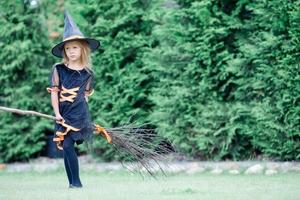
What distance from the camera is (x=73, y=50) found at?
7.95 metres

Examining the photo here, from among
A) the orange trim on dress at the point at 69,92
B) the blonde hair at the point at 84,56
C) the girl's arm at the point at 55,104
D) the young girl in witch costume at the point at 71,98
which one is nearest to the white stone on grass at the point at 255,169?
the young girl in witch costume at the point at 71,98

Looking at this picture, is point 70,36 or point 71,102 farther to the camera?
point 70,36

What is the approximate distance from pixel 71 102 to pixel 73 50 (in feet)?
1.91

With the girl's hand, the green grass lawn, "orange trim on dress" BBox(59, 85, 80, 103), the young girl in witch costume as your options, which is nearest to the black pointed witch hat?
the young girl in witch costume

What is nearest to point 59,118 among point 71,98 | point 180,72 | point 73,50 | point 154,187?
point 71,98

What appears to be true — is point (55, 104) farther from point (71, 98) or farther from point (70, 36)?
point (70, 36)

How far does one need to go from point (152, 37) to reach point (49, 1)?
2.02 m

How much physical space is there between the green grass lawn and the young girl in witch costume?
44 cm

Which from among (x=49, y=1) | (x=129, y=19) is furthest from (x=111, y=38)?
(x=49, y=1)

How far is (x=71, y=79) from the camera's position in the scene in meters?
7.84

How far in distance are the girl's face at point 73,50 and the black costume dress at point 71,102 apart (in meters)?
0.13

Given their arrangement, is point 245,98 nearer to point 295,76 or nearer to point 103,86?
point 295,76

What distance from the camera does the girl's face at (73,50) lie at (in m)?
7.96

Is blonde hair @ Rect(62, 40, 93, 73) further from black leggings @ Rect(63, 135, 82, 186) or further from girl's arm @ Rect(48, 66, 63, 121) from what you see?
black leggings @ Rect(63, 135, 82, 186)
